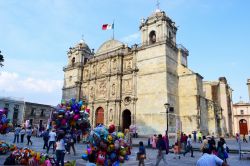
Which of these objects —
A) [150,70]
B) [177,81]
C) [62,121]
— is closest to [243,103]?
[177,81]

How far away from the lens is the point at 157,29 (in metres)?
28.1

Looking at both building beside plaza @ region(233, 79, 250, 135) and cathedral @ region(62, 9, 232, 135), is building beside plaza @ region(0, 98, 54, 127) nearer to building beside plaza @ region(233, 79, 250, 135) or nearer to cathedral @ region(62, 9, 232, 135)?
cathedral @ region(62, 9, 232, 135)

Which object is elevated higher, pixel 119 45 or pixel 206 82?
pixel 119 45

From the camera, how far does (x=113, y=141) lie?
6.15 m

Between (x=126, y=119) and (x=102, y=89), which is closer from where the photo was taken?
(x=126, y=119)

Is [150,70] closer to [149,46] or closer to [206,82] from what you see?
[149,46]

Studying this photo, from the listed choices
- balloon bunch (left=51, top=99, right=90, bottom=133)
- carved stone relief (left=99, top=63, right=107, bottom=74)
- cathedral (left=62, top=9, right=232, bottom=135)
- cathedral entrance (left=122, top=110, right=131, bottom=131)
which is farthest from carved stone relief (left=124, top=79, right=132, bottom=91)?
balloon bunch (left=51, top=99, right=90, bottom=133)

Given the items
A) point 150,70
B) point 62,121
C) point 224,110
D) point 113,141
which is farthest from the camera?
point 224,110

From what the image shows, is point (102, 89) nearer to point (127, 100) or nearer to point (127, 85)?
point (127, 85)

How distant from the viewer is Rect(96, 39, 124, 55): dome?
32969mm

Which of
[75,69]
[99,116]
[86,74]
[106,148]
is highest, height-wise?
[75,69]

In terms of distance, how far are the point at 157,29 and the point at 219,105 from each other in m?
18.4

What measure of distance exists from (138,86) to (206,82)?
15971 millimetres

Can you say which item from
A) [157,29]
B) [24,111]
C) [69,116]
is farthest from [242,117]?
[69,116]
